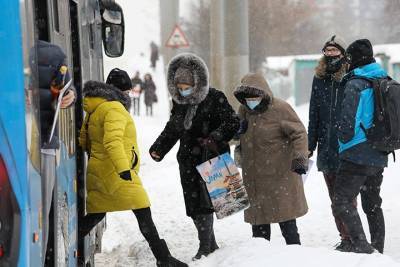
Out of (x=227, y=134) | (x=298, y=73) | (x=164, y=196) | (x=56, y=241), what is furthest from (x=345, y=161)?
(x=298, y=73)

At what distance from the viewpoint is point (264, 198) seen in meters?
7.04

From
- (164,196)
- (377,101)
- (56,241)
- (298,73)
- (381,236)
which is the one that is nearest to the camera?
(56,241)

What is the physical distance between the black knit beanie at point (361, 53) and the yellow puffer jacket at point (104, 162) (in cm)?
197

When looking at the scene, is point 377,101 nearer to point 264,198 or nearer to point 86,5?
point 264,198

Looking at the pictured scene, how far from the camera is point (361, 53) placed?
22.4ft

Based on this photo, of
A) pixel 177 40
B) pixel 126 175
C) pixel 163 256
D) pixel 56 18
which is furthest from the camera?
pixel 177 40

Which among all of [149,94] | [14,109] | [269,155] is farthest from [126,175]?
[149,94]

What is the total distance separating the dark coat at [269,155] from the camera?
684cm

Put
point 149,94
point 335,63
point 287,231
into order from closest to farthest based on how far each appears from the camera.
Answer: point 287,231 → point 335,63 → point 149,94

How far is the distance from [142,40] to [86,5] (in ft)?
284

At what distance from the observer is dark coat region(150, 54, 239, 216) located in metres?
6.71

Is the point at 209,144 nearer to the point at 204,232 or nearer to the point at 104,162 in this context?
the point at 204,232

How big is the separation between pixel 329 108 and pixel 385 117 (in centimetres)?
95

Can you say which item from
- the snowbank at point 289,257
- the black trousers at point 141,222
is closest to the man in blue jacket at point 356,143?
the snowbank at point 289,257
